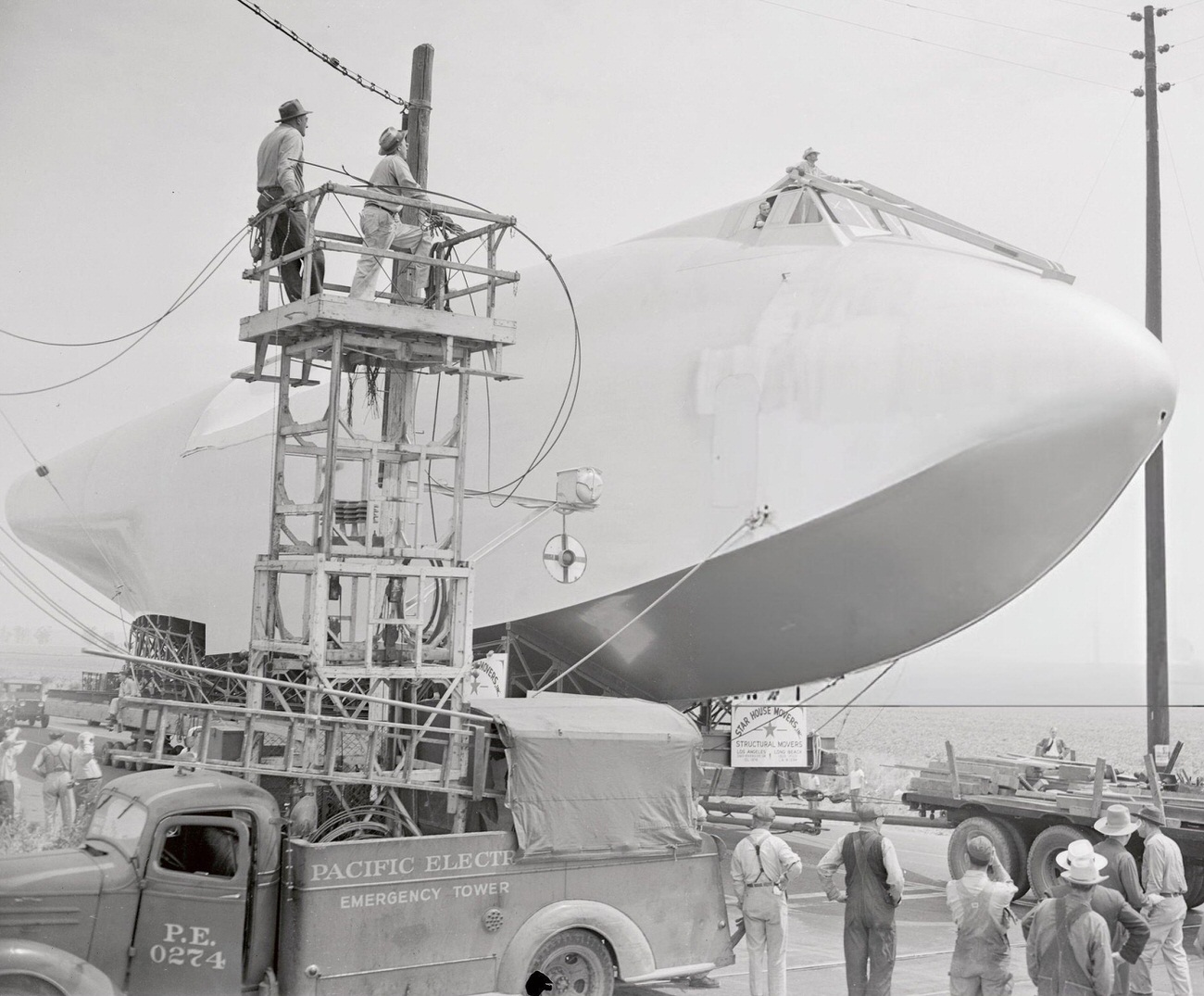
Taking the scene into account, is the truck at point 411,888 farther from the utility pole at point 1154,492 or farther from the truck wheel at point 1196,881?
the utility pole at point 1154,492

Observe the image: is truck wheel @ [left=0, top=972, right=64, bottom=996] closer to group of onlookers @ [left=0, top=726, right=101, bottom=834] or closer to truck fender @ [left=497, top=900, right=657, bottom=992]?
truck fender @ [left=497, top=900, right=657, bottom=992]

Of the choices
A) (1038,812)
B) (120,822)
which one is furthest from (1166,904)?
(120,822)

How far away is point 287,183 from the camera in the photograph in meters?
9.66

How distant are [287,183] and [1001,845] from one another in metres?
8.79

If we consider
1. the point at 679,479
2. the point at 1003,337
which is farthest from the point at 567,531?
the point at 1003,337

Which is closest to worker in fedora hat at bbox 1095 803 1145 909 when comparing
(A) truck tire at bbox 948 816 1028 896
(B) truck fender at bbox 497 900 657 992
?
(B) truck fender at bbox 497 900 657 992

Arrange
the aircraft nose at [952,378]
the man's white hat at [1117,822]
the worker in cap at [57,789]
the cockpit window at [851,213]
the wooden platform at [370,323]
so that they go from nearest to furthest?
the man's white hat at [1117,822]
the wooden platform at [370,323]
the aircraft nose at [952,378]
the worker in cap at [57,789]
the cockpit window at [851,213]

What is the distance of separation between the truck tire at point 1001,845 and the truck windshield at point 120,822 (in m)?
8.16

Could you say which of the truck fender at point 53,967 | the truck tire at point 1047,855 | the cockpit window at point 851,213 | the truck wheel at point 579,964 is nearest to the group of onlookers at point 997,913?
the truck wheel at point 579,964

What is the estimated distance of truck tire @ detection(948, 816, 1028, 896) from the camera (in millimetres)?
12039

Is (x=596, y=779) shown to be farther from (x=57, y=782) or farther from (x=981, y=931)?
(x=57, y=782)

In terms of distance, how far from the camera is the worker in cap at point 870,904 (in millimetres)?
7457

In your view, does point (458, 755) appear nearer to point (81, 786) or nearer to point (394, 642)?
point (394, 642)

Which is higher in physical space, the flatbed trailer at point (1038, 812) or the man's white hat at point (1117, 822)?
the man's white hat at point (1117, 822)
